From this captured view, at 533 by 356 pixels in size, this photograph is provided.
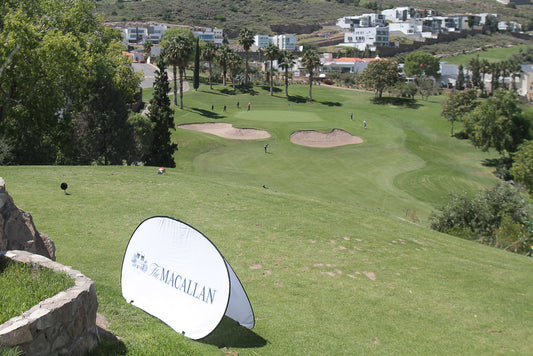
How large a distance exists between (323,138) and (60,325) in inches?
2283

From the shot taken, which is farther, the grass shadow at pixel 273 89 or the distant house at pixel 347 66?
the distant house at pixel 347 66

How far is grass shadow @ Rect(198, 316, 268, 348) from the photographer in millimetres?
11039

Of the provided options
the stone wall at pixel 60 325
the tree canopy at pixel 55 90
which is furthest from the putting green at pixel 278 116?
the stone wall at pixel 60 325

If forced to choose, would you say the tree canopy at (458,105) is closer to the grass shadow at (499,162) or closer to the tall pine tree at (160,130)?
the grass shadow at (499,162)

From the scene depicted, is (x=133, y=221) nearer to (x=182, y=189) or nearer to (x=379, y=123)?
(x=182, y=189)

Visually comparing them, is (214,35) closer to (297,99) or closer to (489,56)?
(297,99)

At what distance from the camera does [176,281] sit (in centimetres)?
1112

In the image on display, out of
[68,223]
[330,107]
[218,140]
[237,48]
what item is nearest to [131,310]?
[68,223]

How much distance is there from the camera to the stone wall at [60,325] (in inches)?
279

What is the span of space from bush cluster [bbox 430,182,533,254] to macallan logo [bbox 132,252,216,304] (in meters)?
23.0

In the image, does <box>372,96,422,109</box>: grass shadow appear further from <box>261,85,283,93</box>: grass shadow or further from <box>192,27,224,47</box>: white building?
<box>192,27,224,47</box>: white building

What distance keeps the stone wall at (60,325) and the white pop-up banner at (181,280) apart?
8.28 feet

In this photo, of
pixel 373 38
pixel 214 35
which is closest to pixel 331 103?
pixel 214 35

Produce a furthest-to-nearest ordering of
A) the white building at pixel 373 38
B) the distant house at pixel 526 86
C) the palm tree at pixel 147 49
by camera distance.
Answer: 1. the white building at pixel 373 38
2. the palm tree at pixel 147 49
3. the distant house at pixel 526 86
